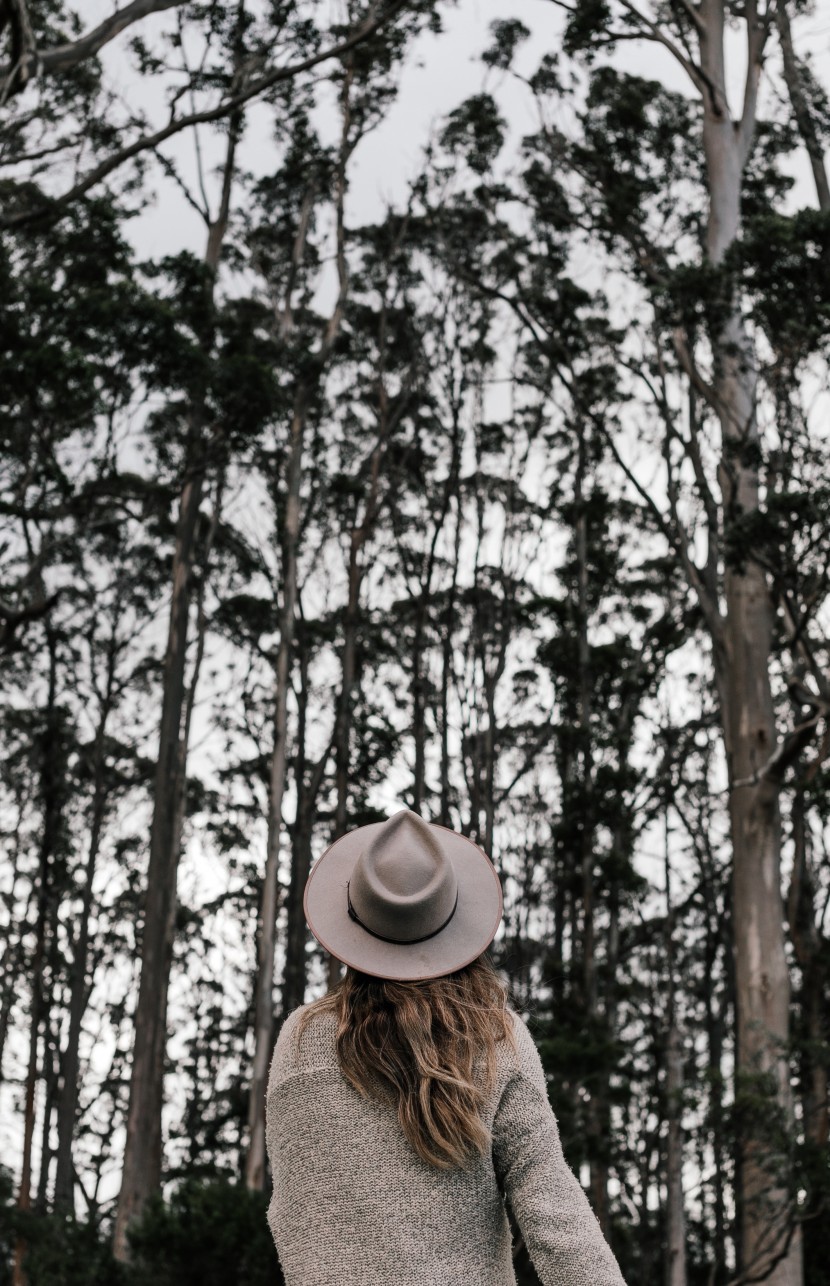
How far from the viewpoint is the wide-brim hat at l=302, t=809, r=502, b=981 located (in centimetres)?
181

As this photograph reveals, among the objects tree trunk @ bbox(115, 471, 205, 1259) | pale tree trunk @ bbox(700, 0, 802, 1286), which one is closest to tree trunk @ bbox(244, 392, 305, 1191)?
tree trunk @ bbox(115, 471, 205, 1259)

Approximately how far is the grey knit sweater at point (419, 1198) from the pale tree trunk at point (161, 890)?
472 inches

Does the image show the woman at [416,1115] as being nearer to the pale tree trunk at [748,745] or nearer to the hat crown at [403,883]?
the hat crown at [403,883]

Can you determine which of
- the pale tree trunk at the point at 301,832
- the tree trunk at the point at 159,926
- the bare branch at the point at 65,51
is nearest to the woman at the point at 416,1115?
the bare branch at the point at 65,51

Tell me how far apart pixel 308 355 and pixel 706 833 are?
1053 centimetres

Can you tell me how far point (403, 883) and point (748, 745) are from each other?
389 inches

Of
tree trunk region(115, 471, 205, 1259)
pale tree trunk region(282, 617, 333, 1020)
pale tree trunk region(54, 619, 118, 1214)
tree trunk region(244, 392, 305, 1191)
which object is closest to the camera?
tree trunk region(115, 471, 205, 1259)

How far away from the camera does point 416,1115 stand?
1.67 meters

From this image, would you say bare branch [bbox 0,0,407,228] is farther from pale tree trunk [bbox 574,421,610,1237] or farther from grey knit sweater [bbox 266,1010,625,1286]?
grey knit sweater [bbox 266,1010,625,1286]

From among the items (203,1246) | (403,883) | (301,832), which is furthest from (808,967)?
(403,883)

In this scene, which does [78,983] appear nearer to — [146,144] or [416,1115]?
[146,144]

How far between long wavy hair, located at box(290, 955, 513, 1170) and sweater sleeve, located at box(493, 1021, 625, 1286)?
38 millimetres

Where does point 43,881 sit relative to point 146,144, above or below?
below

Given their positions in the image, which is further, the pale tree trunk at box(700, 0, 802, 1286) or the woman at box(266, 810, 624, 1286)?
the pale tree trunk at box(700, 0, 802, 1286)
